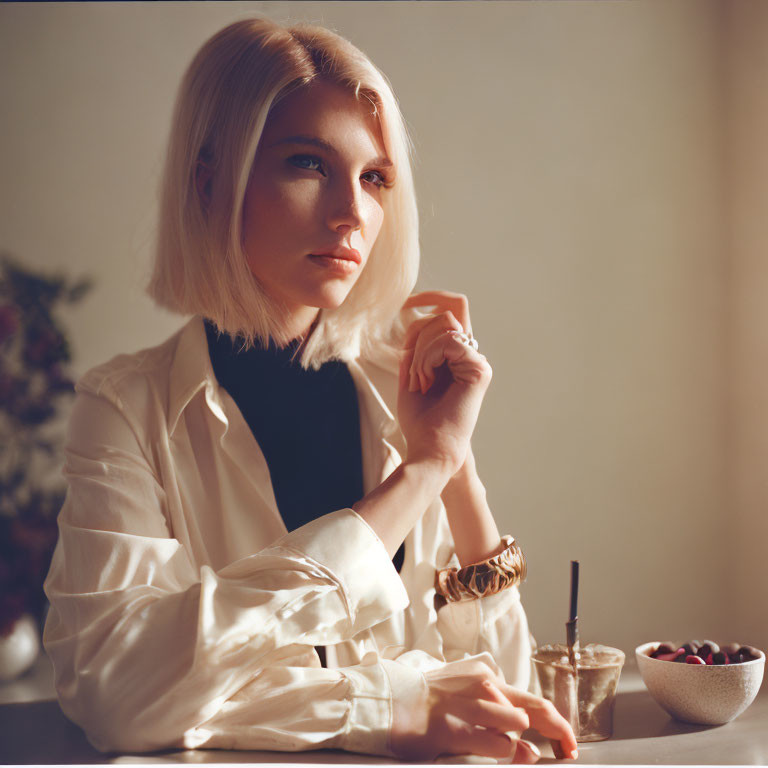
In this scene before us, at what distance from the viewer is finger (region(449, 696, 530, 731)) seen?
596 mm

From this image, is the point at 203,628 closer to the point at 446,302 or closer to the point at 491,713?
the point at 491,713

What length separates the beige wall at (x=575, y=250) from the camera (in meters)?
0.88

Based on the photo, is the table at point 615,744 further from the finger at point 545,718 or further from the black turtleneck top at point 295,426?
the black turtleneck top at point 295,426

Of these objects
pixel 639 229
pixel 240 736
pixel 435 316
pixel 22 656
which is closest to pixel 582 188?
pixel 639 229

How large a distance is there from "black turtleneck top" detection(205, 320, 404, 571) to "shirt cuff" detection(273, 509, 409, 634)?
15cm

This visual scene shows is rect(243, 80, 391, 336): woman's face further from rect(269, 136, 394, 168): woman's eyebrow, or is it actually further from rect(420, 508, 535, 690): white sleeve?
rect(420, 508, 535, 690): white sleeve

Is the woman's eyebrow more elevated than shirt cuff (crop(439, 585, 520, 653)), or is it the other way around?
the woman's eyebrow

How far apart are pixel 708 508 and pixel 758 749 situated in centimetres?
29

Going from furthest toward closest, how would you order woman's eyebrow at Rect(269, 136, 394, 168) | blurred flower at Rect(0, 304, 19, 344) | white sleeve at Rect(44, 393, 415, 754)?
blurred flower at Rect(0, 304, 19, 344) → woman's eyebrow at Rect(269, 136, 394, 168) → white sleeve at Rect(44, 393, 415, 754)

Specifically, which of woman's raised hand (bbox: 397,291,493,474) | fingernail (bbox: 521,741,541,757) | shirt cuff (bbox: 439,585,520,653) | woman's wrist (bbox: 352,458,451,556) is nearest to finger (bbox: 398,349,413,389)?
woman's raised hand (bbox: 397,291,493,474)

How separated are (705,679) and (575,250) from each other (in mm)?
492

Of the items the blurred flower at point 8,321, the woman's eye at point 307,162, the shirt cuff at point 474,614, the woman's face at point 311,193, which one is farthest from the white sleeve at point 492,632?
the blurred flower at point 8,321

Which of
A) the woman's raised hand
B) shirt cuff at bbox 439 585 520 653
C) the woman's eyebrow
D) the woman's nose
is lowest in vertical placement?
shirt cuff at bbox 439 585 520 653

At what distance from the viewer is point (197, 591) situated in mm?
567
